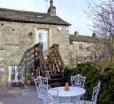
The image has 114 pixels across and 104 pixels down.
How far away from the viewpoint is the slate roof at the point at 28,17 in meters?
21.4

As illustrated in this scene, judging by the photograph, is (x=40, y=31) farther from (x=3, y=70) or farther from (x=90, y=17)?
(x=90, y=17)

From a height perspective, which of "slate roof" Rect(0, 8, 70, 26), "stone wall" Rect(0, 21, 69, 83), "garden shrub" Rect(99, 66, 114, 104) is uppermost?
"slate roof" Rect(0, 8, 70, 26)

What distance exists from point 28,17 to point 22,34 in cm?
177

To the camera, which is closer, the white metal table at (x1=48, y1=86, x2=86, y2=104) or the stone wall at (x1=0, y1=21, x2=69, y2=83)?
the white metal table at (x1=48, y1=86, x2=86, y2=104)

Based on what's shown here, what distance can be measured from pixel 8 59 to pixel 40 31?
337cm

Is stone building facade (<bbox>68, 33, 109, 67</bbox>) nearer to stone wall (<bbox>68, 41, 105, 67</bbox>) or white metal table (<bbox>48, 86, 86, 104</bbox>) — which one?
stone wall (<bbox>68, 41, 105, 67</bbox>)

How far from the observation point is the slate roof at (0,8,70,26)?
21438 mm

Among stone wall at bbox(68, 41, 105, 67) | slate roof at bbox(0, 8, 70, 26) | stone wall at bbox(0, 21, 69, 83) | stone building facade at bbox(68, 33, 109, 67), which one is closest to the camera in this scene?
stone building facade at bbox(68, 33, 109, 67)

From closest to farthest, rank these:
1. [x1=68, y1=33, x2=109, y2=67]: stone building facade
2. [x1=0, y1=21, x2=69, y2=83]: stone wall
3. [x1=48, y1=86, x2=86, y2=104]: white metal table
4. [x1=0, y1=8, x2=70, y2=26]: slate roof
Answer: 1. [x1=48, y1=86, x2=86, y2=104]: white metal table
2. [x1=68, y1=33, x2=109, y2=67]: stone building facade
3. [x1=0, y1=21, x2=69, y2=83]: stone wall
4. [x1=0, y1=8, x2=70, y2=26]: slate roof

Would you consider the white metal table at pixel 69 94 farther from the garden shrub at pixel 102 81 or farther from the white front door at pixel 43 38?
the white front door at pixel 43 38

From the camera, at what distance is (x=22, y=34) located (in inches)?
854

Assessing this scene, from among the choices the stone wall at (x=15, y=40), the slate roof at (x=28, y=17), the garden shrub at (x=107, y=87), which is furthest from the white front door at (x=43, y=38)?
the garden shrub at (x=107, y=87)

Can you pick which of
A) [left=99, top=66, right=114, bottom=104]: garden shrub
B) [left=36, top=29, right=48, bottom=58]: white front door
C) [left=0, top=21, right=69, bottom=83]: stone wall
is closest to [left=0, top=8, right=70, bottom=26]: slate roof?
[left=0, top=21, right=69, bottom=83]: stone wall

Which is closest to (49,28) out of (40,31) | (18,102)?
(40,31)
